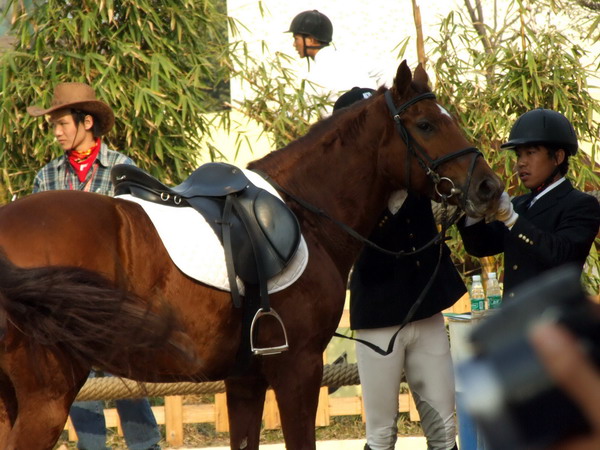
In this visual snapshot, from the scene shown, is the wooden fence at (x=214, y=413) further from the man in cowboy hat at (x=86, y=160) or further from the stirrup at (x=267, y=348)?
the stirrup at (x=267, y=348)

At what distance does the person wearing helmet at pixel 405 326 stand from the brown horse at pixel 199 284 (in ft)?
0.63

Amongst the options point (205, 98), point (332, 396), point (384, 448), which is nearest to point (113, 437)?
point (332, 396)

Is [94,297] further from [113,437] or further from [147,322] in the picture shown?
[113,437]

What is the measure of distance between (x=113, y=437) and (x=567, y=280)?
613 centimetres

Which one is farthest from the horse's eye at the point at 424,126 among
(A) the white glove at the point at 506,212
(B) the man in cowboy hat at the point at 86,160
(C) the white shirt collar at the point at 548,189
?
(B) the man in cowboy hat at the point at 86,160

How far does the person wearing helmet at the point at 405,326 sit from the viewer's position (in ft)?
13.5

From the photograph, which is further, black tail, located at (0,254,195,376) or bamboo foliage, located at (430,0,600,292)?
bamboo foliage, located at (430,0,600,292)

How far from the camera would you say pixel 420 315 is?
4.09m

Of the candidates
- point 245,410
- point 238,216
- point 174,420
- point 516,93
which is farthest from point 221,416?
point 238,216

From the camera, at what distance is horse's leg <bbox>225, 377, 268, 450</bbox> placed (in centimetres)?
383

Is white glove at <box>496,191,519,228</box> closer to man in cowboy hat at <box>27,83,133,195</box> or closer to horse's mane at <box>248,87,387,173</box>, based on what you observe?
horse's mane at <box>248,87,387,173</box>

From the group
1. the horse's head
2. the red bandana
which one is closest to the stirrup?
the horse's head

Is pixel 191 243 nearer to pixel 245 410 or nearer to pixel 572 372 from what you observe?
pixel 245 410

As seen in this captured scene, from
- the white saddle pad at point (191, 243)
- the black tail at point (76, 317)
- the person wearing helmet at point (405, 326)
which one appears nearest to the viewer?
the black tail at point (76, 317)
